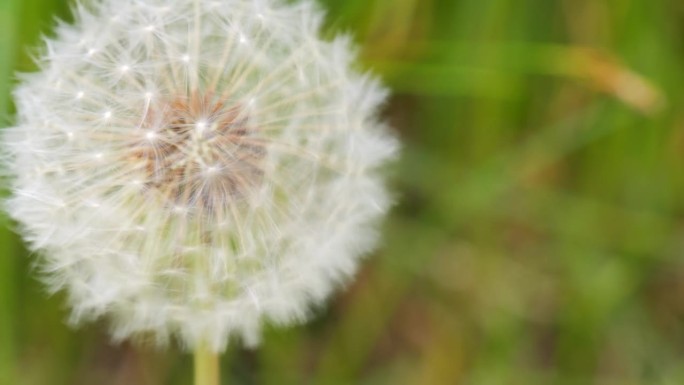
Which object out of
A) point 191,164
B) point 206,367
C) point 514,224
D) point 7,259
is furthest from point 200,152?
point 514,224

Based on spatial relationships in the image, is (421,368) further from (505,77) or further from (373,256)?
(505,77)

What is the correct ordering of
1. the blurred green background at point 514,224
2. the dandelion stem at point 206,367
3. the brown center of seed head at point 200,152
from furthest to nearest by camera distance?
the blurred green background at point 514,224 < the dandelion stem at point 206,367 < the brown center of seed head at point 200,152

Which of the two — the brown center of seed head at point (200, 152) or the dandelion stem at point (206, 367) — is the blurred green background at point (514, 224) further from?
the brown center of seed head at point (200, 152)

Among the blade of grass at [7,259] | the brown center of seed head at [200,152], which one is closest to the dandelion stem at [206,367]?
the brown center of seed head at [200,152]

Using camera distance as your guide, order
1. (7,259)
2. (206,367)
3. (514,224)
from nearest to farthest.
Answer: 1. (206,367)
2. (7,259)
3. (514,224)

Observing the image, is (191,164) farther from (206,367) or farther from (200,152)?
(206,367)

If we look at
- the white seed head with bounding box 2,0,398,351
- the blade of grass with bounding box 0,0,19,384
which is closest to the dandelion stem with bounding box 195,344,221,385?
the white seed head with bounding box 2,0,398,351

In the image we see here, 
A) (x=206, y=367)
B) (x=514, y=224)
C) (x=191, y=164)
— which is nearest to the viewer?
(x=191, y=164)

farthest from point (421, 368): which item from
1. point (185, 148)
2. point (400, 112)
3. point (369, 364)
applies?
point (185, 148)
